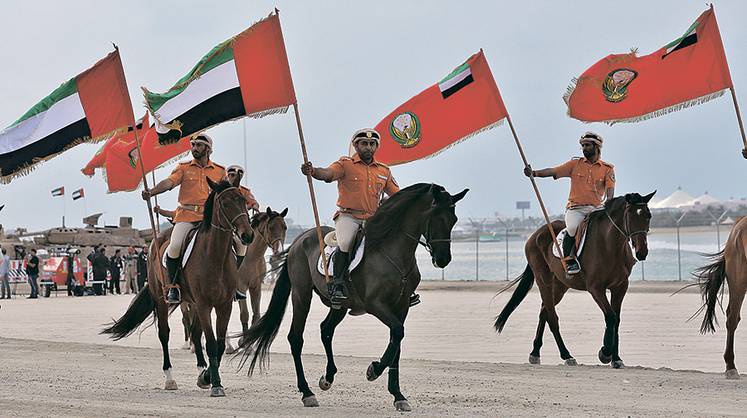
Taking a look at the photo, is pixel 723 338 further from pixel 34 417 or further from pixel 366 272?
pixel 34 417

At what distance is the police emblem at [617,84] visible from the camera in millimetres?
16250

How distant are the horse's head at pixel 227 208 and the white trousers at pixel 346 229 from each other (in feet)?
3.14

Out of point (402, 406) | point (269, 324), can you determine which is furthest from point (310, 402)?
point (269, 324)

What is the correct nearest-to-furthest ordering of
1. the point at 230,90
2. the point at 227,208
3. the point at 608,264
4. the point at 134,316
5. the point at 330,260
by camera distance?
the point at 330,260 → the point at 227,208 → the point at 230,90 → the point at 134,316 → the point at 608,264

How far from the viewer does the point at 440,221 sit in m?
11.1

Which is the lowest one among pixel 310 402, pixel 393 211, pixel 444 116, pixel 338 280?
pixel 310 402

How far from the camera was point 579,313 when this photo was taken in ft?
86.3

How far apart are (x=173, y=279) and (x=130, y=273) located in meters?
33.4

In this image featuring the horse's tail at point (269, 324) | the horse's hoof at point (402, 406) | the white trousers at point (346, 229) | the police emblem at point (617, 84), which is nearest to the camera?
the horse's hoof at point (402, 406)

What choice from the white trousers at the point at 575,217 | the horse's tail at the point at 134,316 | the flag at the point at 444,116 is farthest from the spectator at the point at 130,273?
the white trousers at the point at 575,217

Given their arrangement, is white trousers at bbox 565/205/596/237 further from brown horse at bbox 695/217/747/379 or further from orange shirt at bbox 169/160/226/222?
orange shirt at bbox 169/160/226/222

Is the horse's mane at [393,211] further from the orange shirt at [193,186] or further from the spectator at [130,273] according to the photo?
the spectator at [130,273]

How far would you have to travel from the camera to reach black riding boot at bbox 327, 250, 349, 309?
11688 millimetres

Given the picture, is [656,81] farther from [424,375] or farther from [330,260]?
[330,260]
